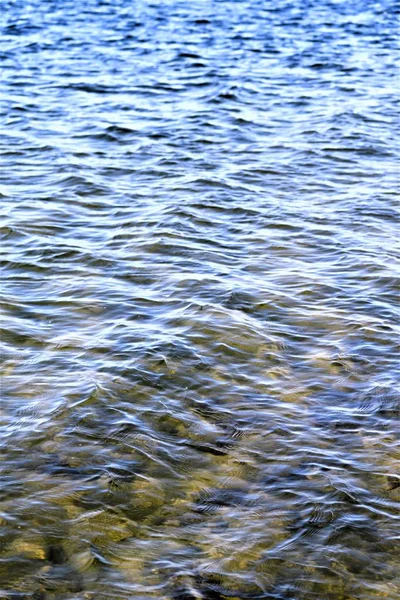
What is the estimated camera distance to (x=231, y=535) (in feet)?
19.9

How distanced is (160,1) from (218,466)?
24.3 metres

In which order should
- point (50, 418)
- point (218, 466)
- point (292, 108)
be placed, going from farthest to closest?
point (292, 108) → point (50, 418) → point (218, 466)

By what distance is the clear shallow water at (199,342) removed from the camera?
19.6ft

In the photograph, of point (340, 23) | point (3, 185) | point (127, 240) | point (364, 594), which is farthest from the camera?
point (340, 23)

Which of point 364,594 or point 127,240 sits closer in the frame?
point 364,594

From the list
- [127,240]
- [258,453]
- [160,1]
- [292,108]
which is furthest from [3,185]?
[160,1]

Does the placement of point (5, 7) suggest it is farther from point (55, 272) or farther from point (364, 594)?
point (364, 594)

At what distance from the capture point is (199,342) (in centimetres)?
873

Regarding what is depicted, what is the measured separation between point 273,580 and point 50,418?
98.9 inches

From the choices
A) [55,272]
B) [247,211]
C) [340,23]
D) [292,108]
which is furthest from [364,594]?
[340,23]

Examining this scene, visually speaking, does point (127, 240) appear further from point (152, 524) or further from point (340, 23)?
point (340, 23)

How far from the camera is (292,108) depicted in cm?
1716

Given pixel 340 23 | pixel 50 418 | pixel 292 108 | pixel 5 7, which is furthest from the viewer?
pixel 5 7

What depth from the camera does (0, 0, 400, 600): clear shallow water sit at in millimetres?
5965
